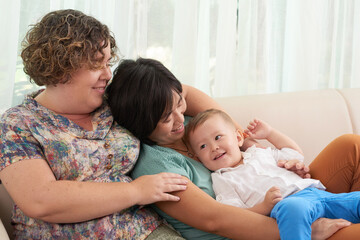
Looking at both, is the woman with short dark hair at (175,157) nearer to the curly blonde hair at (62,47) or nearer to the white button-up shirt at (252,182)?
the white button-up shirt at (252,182)

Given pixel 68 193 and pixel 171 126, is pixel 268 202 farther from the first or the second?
pixel 68 193

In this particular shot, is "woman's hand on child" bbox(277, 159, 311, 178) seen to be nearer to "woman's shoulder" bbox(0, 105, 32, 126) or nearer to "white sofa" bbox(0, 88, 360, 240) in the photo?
"white sofa" bbox(0, 88, 360, 240)

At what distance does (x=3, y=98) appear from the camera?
2326 mm

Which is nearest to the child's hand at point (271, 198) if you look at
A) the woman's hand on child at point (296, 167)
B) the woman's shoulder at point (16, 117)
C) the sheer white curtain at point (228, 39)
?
the woman's hand on child at point (296, 167)

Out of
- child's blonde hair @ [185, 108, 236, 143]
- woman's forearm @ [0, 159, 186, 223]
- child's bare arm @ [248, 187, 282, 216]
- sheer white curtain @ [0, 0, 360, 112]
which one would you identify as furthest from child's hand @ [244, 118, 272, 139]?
sheer white curtain @ [0, 0, 360, 112]

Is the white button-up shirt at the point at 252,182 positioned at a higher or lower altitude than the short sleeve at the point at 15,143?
lower

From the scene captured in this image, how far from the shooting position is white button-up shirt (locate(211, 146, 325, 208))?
5.82 feet

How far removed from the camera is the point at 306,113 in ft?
7.71

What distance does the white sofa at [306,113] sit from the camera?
90.4 inches

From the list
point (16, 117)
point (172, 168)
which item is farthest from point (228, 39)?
point (16, 117)

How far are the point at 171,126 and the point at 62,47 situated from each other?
0.47m

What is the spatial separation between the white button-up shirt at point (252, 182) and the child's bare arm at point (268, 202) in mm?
92

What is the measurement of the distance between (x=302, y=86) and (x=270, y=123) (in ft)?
3.47

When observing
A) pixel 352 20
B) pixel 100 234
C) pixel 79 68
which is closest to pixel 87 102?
pixel 79 68
